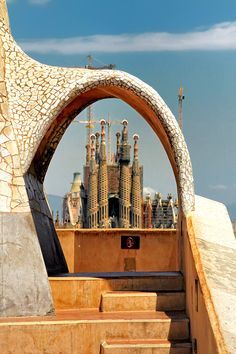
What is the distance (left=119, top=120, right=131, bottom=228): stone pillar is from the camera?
55.3 meters

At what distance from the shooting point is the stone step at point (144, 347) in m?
10.2

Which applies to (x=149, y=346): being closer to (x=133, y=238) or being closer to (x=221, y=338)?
(x=221, y=338)

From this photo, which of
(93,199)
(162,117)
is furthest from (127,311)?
(93,199)

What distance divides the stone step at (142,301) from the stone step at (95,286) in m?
0.23

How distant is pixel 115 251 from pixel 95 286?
569 cm

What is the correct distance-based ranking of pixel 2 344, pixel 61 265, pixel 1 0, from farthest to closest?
pixel 61 265 → pixel 1 0 → pixel 2 344

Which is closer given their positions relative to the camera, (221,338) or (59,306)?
(221,338)

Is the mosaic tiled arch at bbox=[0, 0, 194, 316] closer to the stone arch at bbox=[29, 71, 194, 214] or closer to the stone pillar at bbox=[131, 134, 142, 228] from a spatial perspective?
the stone arch at bbox=[29, 71, 194, 214]

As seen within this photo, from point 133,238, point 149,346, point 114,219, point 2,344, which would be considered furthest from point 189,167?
point 114,219

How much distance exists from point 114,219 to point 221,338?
5118cm

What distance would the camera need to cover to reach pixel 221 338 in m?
8.51

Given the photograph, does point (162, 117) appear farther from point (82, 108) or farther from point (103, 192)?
point (103, 192)

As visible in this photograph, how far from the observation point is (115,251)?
17500 mm

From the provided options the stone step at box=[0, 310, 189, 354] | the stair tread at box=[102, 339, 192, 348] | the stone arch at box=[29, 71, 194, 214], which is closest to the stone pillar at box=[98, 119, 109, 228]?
the stone arch at box=[29, 71, 194, 214]
